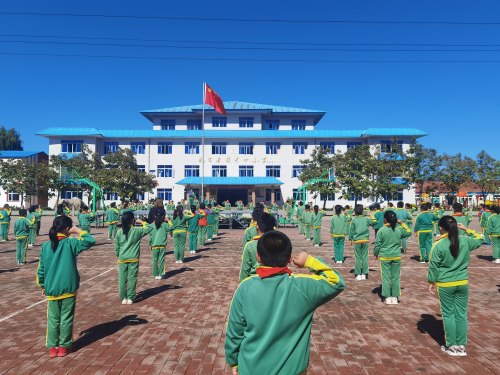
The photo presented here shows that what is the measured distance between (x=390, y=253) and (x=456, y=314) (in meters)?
2.25

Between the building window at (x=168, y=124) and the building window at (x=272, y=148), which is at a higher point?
the building window at (x=168, y=124)

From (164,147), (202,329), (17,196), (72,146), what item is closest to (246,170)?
(164,147)

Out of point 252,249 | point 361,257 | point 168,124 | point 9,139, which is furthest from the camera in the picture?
point 9,139

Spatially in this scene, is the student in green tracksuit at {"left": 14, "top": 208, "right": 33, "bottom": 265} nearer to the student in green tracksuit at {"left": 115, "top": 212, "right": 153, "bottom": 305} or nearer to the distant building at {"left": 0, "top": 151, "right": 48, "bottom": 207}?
the student in green tracksuit at {"left": 115, "top": 212, "right": 153, "bottom": 305}

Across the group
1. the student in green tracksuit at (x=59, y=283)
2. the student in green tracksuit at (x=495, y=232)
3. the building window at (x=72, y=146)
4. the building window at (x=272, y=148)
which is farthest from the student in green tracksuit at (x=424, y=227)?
the building window at (x=72, y=146)

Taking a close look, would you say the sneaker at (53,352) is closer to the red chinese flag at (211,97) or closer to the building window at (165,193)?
the red chinese flag at (211,97)

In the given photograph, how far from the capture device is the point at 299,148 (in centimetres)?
4897

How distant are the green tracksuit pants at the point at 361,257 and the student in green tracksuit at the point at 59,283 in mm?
6521

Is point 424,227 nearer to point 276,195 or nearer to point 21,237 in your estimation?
point 21,237

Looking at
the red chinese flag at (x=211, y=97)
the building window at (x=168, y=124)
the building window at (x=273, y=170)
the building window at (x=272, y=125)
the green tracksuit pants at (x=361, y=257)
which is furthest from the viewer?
the building window at (x=272, y=125)

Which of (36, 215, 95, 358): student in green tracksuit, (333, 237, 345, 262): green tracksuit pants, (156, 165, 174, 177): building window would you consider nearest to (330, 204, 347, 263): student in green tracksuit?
(333, 237, 345, 262): green tracksuit pants

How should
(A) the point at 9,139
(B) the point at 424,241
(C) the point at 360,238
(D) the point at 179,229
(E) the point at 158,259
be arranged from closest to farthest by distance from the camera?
1. (C) the point at 360,238
2. (E) the point at 158,259
3. (D) the point at 179,229
4. (B) the point at 424,241
5. (A) the point at 9,139

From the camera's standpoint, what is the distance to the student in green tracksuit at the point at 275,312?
92.0 inches

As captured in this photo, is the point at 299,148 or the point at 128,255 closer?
the point at 128,255
